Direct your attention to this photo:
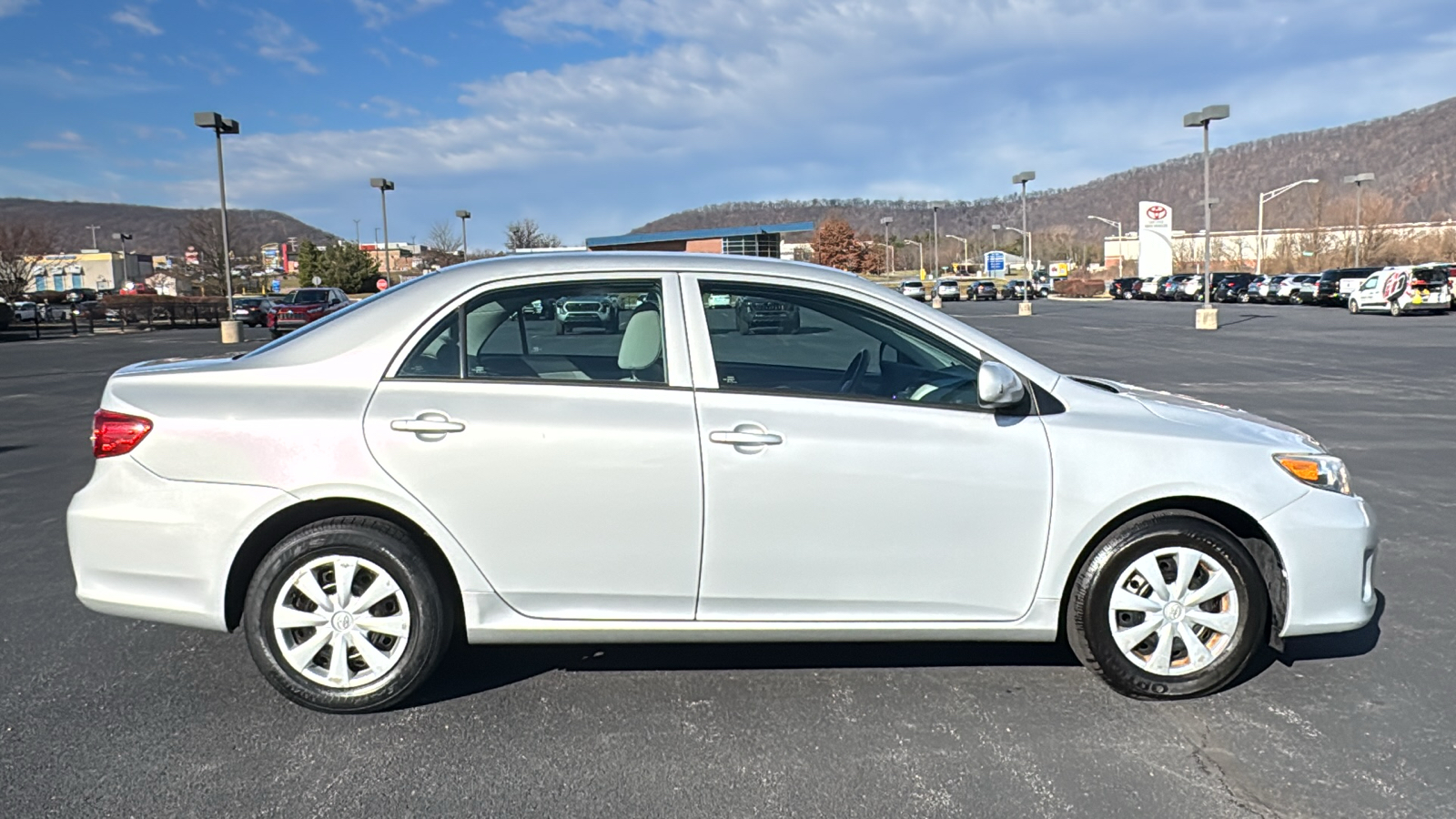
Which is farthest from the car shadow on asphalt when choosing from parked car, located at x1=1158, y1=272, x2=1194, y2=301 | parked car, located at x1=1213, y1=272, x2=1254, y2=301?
parked car, located at x1=1158, y1=272, x2=1194, y2=301

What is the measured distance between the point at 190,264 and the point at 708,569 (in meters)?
115

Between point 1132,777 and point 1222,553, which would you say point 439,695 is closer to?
point 1132,777

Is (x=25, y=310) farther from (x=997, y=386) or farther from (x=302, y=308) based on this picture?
(x=997, y=386)

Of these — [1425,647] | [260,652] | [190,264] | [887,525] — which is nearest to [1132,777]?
[887,525]

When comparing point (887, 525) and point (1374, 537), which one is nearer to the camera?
point (887, 525)

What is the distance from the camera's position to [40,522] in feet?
23.3

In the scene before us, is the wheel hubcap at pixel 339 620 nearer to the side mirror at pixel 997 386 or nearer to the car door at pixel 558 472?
the car door at pixel 558 472

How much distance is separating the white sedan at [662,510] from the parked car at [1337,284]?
46.0 meters

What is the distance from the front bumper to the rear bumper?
371cm

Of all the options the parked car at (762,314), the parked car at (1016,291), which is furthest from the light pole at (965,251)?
the parked car at (762,314)

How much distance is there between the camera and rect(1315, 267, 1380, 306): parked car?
43.9m

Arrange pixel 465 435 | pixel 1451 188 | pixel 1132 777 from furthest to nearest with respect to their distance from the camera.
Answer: pixel 1451 188, pixel 465 435, pixel 1132 777

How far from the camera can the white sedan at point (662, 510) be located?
3701 mm

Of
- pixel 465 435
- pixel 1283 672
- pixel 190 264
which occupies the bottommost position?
pixel 1283 672
